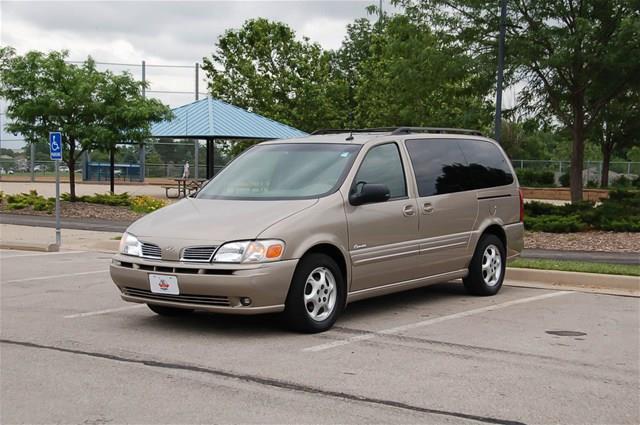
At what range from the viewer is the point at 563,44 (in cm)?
1825

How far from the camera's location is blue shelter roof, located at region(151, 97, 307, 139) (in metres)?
31.0

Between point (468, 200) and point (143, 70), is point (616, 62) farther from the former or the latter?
point (143, 70)

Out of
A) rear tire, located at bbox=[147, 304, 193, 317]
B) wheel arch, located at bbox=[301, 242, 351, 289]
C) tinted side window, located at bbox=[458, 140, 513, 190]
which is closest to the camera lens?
wheel arch, located at bbox=[301, 242, 351, 289]

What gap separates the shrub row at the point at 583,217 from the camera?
59.5 feet

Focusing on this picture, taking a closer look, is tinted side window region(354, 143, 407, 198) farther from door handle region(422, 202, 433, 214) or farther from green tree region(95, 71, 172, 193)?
green tree region(95, 71, 172, 193)

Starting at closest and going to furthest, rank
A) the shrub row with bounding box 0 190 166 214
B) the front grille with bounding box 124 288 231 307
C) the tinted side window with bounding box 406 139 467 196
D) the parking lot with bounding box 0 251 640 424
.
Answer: the parking lot with bounding box 0 251 640 424 → the front grille with bounding box 124 288 231 307 → the tinted side window with bounding box 406 139 467 196 → the shrub row with bounding box 0 190 166 214

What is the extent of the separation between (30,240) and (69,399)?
1213cm

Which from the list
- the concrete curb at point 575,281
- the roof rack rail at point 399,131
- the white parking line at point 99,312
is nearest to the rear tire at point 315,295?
the roof rack rail at point 399,131

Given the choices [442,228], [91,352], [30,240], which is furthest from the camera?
[30,240]

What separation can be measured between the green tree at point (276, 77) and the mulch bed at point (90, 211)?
65.3 ft

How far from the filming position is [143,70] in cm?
5447

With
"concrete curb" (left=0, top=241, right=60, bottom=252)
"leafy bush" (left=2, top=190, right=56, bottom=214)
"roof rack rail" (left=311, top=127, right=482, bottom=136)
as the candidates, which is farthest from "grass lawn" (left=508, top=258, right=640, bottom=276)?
"leafy bush" (left=2, top=190, right=56, bottom=214)

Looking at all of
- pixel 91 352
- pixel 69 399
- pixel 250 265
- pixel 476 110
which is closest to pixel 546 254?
pixel 476 110

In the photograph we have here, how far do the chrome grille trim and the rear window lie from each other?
2.73 m
